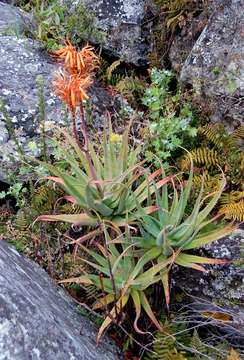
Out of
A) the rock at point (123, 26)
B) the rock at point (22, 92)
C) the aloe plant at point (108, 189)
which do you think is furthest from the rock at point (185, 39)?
the aloe plant at point (108, 189)

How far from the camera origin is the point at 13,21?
21.2ft

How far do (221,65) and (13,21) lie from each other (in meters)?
2.72

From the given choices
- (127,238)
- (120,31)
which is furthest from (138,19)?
(127,238)

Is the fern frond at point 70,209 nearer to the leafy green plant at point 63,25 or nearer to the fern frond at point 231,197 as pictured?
the fern frond at point 231,197

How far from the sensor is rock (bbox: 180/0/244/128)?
502 cm

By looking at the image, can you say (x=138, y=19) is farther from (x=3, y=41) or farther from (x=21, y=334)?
(x=21, y=334)

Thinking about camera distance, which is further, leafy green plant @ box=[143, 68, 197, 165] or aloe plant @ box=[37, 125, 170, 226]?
leafy green plant @ box=[143, 68, 197, 165]

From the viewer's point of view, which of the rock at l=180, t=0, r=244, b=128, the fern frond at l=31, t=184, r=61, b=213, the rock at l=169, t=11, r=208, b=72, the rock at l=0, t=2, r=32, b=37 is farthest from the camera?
the rock at l=0, t=2, r=32, b=37

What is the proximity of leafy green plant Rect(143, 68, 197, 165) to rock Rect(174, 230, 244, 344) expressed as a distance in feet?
3.20

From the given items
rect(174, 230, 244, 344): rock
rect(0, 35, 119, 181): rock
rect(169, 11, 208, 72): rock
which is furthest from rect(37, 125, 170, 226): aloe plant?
rect(169, 11, 208, 72): rock

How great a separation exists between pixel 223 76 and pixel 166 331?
8.43 feet

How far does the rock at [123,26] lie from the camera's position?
245 inches

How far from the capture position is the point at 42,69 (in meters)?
5.80

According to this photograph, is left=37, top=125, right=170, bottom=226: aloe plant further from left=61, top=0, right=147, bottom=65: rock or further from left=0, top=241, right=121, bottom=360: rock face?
left=61, top=0, right=147, bottom=65: rock
